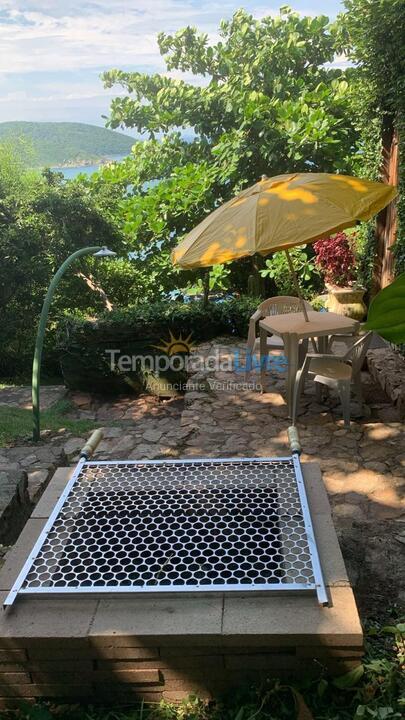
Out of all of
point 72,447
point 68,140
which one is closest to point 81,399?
point 72,447

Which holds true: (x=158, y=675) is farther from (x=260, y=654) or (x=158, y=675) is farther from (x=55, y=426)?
(x=55, y=426)

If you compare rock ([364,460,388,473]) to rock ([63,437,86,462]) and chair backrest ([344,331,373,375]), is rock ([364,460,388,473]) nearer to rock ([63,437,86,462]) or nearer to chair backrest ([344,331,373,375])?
chair backrest ([344,331,373,375])

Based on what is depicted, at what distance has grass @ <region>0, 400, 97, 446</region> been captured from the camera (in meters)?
6.12

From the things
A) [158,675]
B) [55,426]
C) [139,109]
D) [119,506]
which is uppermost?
[139,109]

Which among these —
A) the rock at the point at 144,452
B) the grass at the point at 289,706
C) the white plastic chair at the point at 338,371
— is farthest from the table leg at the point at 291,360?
the grass at the point at 289,706

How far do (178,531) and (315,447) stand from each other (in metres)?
2.42

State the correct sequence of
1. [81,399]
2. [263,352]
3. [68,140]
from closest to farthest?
[263,352]
[81,399]
[68,140]

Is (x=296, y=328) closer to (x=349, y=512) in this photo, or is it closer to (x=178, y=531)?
(x=349, y=512)

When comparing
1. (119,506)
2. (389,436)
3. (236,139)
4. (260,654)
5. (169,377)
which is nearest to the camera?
(260,654)

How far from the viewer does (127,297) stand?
38.7 ft

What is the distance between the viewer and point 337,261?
863cm

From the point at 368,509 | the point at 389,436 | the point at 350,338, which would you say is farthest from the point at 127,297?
the point at 368,509

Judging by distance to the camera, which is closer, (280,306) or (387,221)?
(280,306)

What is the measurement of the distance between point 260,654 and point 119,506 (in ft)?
3.06
